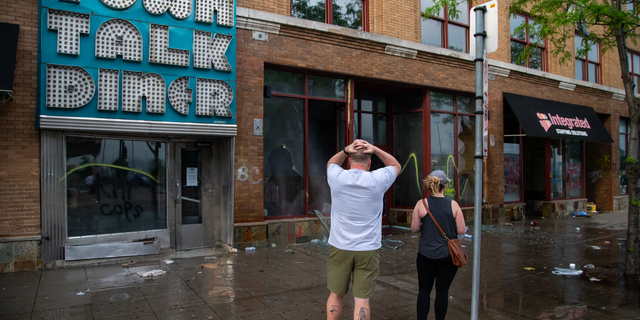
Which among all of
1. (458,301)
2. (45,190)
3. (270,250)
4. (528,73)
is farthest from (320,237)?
(528,73)

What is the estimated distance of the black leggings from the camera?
162 inches

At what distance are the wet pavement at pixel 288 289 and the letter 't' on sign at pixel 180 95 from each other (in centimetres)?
290

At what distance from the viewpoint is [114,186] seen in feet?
25.3

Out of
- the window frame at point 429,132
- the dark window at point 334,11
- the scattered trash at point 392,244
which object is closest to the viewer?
the scattered trash at point 392,244

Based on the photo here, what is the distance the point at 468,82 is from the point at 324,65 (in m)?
5.21

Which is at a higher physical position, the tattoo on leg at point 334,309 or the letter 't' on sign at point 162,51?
the letter 't' on sign at point 162,51

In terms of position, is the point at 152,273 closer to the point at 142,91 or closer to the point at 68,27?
the point at 142,91

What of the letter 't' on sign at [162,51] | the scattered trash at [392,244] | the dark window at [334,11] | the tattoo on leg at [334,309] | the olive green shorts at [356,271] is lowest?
the scattered trash at [392,244]

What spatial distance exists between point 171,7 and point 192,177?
3.37m

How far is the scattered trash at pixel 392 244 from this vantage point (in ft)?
30.0

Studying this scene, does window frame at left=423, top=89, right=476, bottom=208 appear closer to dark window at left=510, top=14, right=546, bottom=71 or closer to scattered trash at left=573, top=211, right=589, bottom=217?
dark window at left=510, top=14, right=546, bottom=71

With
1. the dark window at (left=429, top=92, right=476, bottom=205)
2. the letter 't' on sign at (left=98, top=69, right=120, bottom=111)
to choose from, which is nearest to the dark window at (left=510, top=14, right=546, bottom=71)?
the dark window at (left=429, top=92, right=476, bottom=205)

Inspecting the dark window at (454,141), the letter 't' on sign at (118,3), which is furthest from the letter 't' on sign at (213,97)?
the dark window at (454,141)

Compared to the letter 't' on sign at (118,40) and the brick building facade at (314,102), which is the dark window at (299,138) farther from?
the letter 't' on sign at (118,40)
